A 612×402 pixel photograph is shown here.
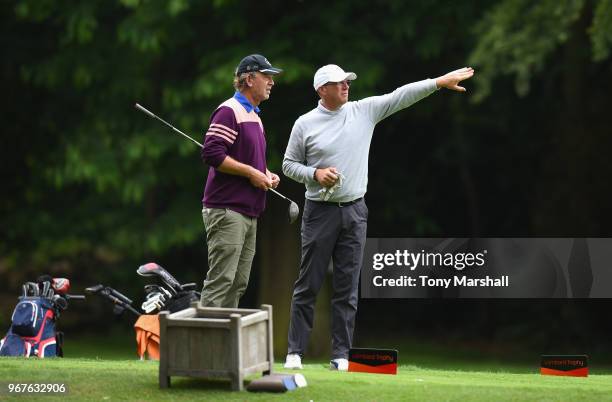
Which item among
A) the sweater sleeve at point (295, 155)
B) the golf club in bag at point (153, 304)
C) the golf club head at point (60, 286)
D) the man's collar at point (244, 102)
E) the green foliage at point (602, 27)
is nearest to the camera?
the man's collar at point (244, 102)

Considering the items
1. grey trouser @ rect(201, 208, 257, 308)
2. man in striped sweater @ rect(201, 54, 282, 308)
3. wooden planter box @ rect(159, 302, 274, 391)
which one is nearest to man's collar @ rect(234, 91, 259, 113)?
man in striped sweater @ rect(201, 54, 282, 308)

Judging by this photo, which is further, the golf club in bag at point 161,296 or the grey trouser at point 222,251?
the golf club in bag at point 161,296

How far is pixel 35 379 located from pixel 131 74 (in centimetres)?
905

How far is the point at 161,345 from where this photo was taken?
25.1ft

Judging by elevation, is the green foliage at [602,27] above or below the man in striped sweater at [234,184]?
above

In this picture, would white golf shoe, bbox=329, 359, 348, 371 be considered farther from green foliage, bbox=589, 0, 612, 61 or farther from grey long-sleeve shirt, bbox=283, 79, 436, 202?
green foliage, bbox=589, 0, 612, 61

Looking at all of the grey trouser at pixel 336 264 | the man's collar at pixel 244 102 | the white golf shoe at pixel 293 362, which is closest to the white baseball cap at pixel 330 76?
the man's collar at pixel 244 102

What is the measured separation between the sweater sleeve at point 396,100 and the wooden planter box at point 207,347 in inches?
76.5

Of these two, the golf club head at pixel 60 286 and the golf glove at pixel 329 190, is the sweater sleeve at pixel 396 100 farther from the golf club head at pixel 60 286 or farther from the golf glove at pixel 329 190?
the golf club head at pixel 60 286

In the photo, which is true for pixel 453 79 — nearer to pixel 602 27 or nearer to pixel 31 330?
pixel 31 330

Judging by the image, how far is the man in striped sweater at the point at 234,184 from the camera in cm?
848

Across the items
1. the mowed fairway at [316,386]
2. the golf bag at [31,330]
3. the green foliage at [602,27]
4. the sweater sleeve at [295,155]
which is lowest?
the mowed fairway at [316,386]

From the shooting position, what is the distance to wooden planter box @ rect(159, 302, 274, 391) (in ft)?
24.6

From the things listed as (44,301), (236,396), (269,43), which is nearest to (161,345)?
(236,396)
